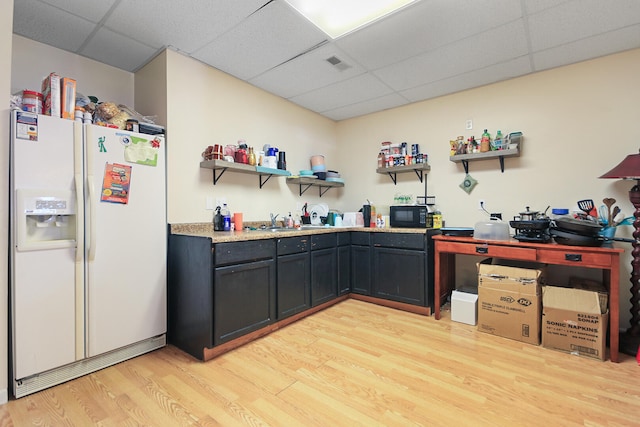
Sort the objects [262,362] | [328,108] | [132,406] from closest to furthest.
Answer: [132,406]
[262,362]
[328,108]

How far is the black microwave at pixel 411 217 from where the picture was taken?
3.20 m

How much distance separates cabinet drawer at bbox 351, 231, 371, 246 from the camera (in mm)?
3418

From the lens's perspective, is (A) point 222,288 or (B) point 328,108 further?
(B) point 328,108

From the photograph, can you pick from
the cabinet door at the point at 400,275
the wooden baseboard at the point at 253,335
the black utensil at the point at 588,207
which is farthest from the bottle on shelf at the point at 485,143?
the wooden baseboard at the point at 253,335

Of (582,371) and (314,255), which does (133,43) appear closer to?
(314,255)

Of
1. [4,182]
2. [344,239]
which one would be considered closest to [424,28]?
[344,239]

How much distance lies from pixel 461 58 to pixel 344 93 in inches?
51.5

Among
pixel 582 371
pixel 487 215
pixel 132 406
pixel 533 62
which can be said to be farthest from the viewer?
pixel 487 215

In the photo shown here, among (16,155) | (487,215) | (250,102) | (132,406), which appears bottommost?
(132,406)

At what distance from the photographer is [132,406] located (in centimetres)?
164

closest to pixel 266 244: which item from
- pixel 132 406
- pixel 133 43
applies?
pixel 132 406

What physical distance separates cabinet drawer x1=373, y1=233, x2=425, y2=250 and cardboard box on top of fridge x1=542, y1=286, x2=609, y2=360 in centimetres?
110

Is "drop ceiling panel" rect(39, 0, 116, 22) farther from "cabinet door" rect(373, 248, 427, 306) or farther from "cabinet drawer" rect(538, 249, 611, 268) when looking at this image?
"cabinet drawer" rect(538, 249, 611, 268)

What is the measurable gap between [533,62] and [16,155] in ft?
13.6
